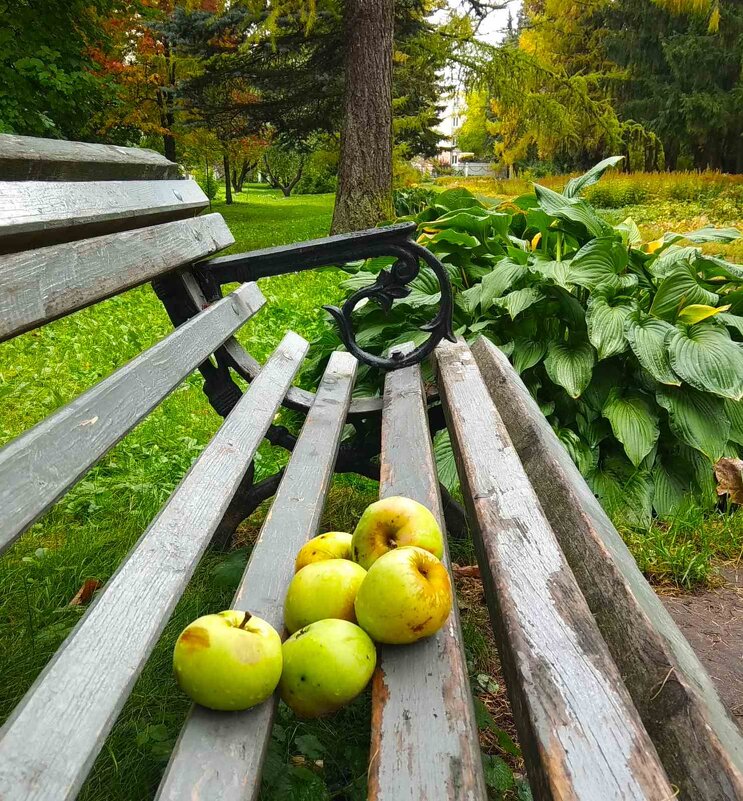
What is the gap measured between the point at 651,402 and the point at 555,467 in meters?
1.83

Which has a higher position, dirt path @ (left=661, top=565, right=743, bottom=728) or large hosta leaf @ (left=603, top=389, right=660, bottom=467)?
large hosta leaf @ (left=603, top=389, right=660, bottom=467)

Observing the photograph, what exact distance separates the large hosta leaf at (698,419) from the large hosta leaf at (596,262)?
570 mm

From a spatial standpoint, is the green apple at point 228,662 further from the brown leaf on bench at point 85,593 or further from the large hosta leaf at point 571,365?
the large hosta leaf at point 571,365

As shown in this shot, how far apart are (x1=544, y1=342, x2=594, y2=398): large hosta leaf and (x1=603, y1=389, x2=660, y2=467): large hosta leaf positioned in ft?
0.56

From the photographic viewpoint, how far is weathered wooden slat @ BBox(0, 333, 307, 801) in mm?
729

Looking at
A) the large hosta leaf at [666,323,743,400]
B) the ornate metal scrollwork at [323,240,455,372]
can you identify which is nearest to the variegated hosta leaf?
the large hosta leaf at [666,323,743,400]

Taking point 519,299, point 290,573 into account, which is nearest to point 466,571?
point 519,299

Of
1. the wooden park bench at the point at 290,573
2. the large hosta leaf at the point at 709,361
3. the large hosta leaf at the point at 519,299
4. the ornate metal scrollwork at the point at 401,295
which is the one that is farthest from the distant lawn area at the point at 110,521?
the large hosta leaf at the point at 709,361

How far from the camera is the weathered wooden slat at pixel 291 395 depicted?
87.6 inches

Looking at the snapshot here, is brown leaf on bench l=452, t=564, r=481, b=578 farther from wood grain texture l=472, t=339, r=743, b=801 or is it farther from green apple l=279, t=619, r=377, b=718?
green apple l=279, t=619, r=377, b=718

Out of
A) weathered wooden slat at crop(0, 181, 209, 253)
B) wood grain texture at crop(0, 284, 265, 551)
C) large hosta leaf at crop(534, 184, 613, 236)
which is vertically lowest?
wood grain texture at crop(0, 284, 265, 551)

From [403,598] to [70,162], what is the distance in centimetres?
118

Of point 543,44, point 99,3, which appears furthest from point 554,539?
point 543,44

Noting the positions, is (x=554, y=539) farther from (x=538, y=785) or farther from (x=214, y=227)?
(x=214, y=227)
